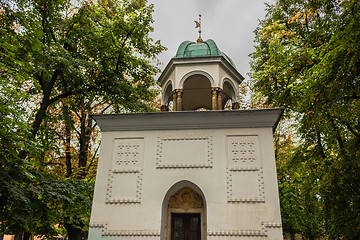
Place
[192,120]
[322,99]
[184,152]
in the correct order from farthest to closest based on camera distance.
→ [322,99]
[192,120]
[184,152]

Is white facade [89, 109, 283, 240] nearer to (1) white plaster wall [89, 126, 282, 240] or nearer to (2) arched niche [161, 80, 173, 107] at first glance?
(1) white plaster wall [89, 126, 282, 240]

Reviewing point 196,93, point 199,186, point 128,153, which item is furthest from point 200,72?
point 199,186

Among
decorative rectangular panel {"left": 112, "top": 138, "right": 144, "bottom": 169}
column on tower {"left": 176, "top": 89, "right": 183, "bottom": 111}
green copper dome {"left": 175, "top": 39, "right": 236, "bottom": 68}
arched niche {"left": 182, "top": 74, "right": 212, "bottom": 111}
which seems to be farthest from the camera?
arched niche {"left": 182, "top": 74, "right": 212, "bottom": 111}

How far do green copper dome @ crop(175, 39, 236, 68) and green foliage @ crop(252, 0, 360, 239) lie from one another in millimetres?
2674

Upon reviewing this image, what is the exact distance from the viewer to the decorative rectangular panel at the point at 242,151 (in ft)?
25.1

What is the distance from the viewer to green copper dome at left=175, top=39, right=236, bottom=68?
10266 millimetres

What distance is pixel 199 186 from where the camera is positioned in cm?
758

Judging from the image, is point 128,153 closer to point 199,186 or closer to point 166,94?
point 199,186

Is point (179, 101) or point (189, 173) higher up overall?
point (179, 101)

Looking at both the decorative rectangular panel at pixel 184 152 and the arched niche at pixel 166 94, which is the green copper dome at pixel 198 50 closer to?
the arched niche at pixel 166 94

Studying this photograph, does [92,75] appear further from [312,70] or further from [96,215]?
[312,70]

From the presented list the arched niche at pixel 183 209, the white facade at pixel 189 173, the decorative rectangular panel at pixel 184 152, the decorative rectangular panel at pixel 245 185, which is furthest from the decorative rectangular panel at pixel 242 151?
the arched niche at pixel 183 209

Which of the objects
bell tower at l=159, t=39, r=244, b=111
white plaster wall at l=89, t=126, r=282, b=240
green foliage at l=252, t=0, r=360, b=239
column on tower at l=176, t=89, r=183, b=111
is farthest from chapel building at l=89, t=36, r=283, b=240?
green foliage at l=252, t=0, r=360, b=239

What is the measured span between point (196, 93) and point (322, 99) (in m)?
4.94
